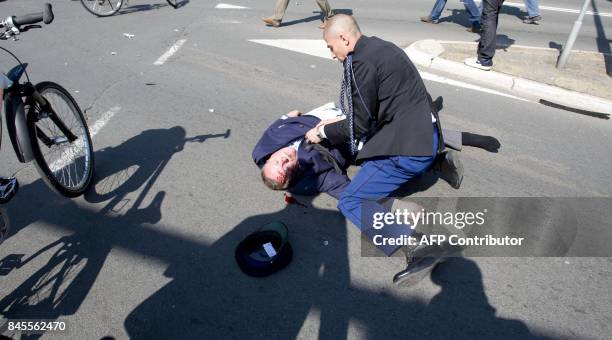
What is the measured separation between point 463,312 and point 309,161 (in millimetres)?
1724

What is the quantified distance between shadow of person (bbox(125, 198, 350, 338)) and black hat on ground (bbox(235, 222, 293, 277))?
2.5 inches

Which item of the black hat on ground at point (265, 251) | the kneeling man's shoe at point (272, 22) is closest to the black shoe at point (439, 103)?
the black hat on ground at point (265, 251)

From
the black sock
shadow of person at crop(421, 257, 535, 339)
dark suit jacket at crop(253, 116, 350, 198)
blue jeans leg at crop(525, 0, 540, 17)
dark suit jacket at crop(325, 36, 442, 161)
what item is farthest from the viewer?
blue jeans leg at crop(525, 0, 540, 17)

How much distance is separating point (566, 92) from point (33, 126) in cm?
614

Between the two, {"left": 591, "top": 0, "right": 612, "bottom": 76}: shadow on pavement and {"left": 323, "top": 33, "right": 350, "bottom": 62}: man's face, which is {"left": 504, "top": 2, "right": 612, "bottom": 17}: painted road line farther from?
{"left": 323, "top": 33, "right": 350, "bottom": 62}: man's face

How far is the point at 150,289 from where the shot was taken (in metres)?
2.86

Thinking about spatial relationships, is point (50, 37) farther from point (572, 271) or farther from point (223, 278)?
point (572, 271)

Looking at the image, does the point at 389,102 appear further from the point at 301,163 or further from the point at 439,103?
the point at 439,103

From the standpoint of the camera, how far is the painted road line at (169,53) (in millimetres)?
6570

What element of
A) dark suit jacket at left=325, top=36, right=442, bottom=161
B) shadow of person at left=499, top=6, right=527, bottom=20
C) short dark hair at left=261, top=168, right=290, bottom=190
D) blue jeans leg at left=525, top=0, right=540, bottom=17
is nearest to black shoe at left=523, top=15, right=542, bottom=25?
blue jeans leg at left=525, top=0, right=540, bottom=17

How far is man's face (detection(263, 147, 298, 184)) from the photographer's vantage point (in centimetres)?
358

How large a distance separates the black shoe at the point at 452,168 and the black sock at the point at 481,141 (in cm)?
87

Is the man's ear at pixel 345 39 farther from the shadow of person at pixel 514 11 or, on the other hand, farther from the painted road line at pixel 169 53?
the shadow of person at pixel 514 11

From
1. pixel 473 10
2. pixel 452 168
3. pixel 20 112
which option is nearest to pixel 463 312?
pixel 452 168
